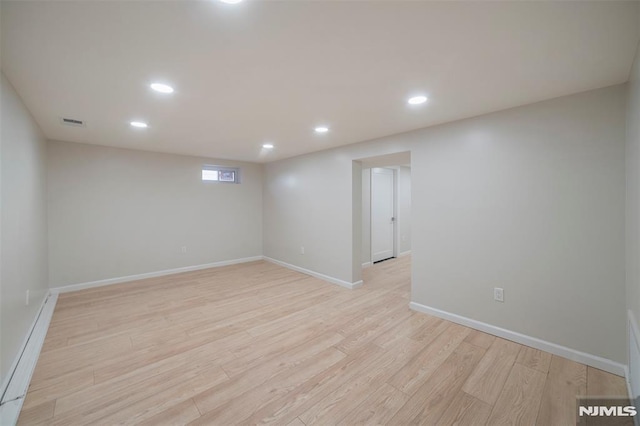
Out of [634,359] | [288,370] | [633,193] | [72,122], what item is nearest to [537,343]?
[634,359]

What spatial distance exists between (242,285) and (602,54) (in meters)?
4.57

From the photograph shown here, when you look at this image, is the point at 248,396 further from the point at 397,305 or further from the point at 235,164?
the point at 235,164

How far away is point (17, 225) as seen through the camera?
2158mm

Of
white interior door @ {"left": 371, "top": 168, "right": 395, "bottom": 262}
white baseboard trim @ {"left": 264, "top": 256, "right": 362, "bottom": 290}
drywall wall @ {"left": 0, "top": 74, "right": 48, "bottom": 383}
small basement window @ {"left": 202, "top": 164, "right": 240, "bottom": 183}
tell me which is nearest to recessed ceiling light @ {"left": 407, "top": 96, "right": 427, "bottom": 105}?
white baseboard trim @ {"left": 264, "top": 256, "right": 362, "bottom": 290}

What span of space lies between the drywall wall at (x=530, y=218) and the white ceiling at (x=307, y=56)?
30 centimetres

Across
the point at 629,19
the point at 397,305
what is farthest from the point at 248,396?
the point at 629,19

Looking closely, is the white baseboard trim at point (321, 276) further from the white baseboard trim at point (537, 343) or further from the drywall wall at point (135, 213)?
the white baseboard trim at point (537, 343)

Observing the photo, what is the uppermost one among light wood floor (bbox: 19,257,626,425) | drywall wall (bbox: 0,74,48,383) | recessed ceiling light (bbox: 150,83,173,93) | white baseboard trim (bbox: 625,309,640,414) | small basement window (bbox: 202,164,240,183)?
recessed ceiling light (bbox: 150,83,173,93)

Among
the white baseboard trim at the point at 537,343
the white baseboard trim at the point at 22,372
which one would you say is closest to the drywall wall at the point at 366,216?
the white baseboard trim at the point at 537,343

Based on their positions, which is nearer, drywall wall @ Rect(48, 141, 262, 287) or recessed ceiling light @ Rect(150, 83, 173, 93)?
recessed ceiling light @ Rect(150, 83, 173, 93)

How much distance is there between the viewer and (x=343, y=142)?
12.7 ft

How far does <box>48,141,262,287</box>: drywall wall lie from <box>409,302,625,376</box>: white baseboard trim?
427 centimetres

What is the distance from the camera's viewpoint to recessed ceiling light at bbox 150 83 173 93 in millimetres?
1989

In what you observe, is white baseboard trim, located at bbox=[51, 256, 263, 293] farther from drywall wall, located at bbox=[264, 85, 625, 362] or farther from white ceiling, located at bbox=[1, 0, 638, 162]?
drywall wall, located at bbox=[264, 85, 625, 362]
